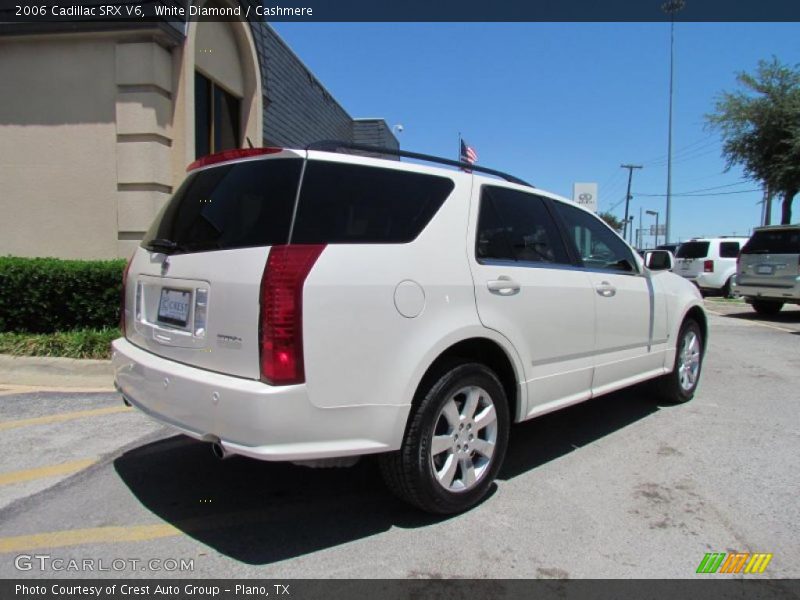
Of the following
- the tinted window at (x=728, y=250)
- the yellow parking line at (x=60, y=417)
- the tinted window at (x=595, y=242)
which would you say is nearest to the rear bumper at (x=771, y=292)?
the tinted window at (x=728, y=250)

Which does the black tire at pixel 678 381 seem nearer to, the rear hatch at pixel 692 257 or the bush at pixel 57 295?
the bush at pixel 57 295

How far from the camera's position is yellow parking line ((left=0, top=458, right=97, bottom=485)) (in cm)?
360

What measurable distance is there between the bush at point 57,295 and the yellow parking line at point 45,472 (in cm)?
297

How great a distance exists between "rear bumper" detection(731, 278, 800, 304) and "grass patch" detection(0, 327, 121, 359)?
1237 centimetres

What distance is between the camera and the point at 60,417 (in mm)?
4730

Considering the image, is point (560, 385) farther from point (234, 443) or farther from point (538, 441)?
point (234, 443)

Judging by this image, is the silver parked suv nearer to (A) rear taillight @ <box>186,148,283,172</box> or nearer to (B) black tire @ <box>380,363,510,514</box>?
(B) black tire @ <box>380,363,510,514</box>

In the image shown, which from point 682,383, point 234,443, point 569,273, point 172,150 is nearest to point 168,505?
point 234,443

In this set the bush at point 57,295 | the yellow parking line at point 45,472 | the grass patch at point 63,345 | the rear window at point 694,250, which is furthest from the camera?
the rear window at point 694,250

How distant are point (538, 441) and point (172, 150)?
6.11m

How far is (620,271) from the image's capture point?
4.64 m

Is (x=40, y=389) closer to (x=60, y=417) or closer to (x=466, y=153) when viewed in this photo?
(x=60, y=417)

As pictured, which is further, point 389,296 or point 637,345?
point 637,345

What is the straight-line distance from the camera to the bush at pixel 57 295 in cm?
627
